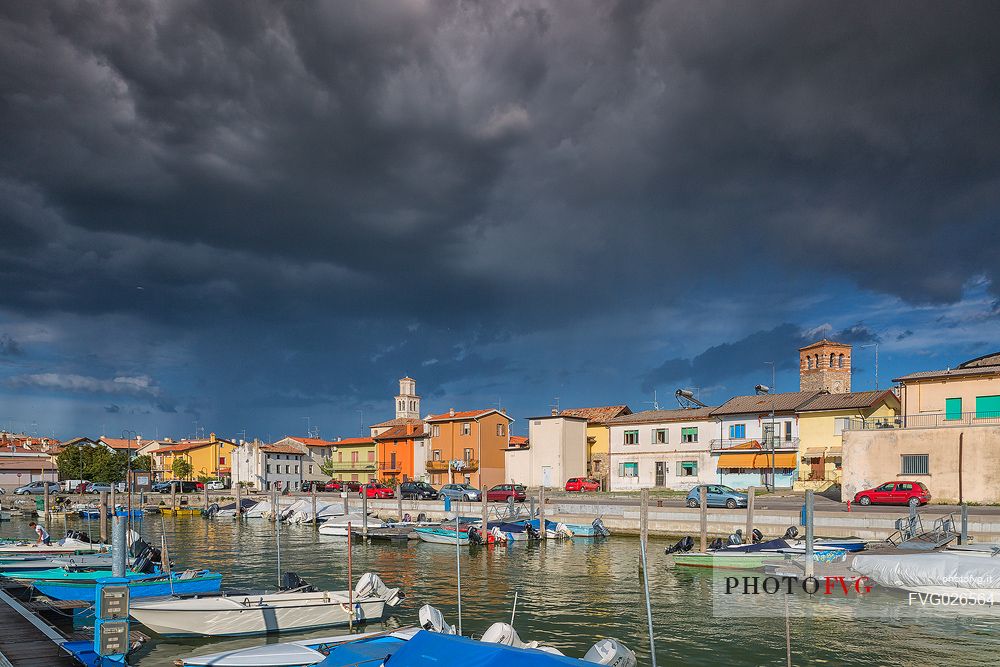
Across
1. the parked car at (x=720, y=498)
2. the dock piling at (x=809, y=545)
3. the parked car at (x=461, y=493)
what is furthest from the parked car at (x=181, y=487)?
the dock piling at (x=809, y=545)

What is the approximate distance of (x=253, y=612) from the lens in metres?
22.5

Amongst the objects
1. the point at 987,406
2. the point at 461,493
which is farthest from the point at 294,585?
the point at 987,406

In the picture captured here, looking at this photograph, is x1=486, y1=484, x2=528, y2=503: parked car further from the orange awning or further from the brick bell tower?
the brick bell tower

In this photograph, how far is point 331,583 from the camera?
1325 inches

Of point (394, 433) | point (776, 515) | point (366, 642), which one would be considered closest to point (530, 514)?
point (776, 515)

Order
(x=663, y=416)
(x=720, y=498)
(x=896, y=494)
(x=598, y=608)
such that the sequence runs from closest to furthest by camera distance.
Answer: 1. (x=598, y=608)
2. (x=896, y=494)
3. (x=720, y=498)
4. (x=663, y=416)

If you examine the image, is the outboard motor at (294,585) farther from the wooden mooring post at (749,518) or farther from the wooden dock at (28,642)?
the wooden mooring post at (749,518)

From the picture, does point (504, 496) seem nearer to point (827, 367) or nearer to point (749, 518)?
point (749, 518)

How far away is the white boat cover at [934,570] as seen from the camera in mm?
25062

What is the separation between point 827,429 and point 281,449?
85.5 m

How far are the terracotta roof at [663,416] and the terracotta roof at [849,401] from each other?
9.57 metres

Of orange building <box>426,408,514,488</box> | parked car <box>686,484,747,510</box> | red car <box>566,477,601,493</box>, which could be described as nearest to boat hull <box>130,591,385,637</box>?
parked car <box>686,484,747,510</box>

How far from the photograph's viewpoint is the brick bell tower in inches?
3483

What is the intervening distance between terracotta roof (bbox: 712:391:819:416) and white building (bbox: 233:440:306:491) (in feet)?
223
